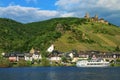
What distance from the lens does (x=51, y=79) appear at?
103938 mm

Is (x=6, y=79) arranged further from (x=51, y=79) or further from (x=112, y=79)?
(x=112, y=79)

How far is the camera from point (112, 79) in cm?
9950

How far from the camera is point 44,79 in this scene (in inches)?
4075

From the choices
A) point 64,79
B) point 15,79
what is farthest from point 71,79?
point 15,79

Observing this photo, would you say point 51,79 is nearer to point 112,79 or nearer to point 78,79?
point 78,79

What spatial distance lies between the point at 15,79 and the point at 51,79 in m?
10.7

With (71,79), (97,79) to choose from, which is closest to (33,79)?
(71,79)

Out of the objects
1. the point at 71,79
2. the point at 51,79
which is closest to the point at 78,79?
the point at 71,79

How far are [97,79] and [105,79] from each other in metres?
2.30

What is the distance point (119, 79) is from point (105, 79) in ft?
12.9

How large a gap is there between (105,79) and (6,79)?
28976 millimetres

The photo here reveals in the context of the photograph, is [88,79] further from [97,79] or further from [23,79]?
[23,79]

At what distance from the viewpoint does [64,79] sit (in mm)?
101938

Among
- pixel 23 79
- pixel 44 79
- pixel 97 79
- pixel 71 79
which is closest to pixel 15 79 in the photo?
pixel 23 79
